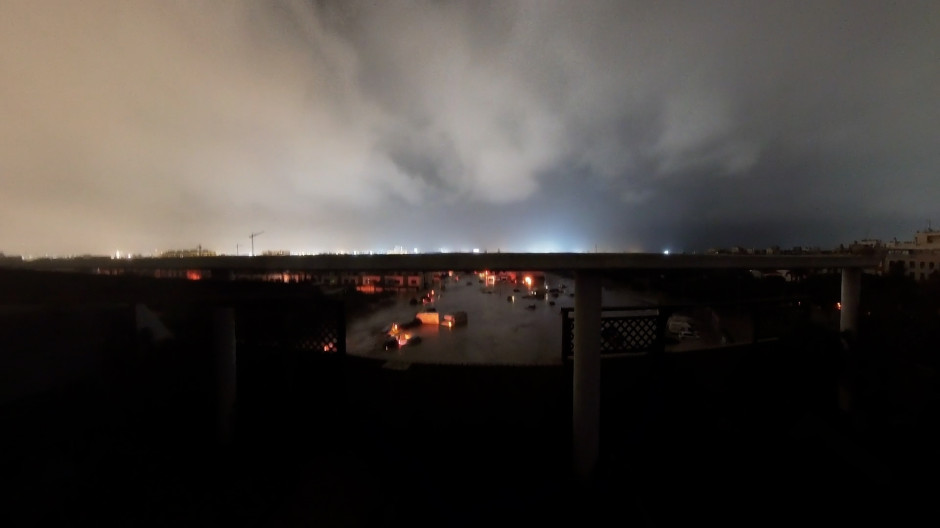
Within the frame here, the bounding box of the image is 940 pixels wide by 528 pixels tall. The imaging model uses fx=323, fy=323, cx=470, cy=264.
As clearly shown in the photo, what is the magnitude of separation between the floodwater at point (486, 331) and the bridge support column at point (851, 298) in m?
2.61

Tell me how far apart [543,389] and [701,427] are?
1506mm

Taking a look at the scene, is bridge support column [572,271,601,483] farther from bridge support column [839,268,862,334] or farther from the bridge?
bridge support column [839,268,862,334]

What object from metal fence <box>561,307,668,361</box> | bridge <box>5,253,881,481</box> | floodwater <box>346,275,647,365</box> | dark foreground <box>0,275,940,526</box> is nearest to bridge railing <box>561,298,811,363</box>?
metal fence <box>561,307,668,361</box>

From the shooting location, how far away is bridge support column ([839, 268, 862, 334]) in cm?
319

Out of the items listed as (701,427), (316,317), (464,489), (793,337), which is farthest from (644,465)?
(316,317)

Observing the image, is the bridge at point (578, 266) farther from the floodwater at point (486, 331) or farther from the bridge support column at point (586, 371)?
the floodwater at point (486, 331)

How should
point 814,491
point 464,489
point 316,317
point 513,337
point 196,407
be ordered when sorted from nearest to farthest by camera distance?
point 814,491, point 464,489, point 196,407, point 316,317, point 513,337

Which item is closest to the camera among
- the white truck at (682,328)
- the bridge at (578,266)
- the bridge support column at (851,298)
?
the bridge at (578,266)

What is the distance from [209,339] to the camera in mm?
3074

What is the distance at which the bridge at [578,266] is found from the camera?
83.0 inches

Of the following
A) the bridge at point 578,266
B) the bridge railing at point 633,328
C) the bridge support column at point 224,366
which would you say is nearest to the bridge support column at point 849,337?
the bridge railing at point 633,328

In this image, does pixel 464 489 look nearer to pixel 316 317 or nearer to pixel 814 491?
pixel 316 317

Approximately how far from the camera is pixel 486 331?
8578 mm

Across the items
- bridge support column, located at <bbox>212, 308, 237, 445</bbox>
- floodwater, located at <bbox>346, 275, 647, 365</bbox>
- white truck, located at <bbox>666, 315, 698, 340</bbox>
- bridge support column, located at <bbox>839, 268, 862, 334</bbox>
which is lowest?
white truck, located at <bbox>666, 315, 698, 340</bbox>
